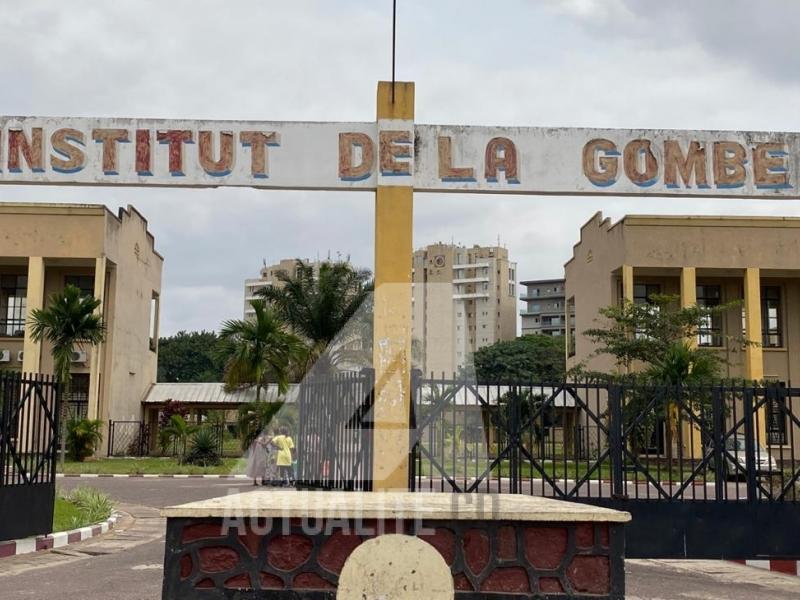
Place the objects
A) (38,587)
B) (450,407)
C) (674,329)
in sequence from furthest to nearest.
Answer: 1. (674,329)
2. (450,407)
3. (38,587)

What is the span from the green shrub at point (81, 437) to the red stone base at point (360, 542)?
25.4 metres

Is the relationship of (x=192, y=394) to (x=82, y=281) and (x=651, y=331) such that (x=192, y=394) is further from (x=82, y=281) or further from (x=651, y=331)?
(x=651, y=331)

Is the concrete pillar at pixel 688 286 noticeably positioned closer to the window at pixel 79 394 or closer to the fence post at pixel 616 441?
the fence post at pixel 616 441

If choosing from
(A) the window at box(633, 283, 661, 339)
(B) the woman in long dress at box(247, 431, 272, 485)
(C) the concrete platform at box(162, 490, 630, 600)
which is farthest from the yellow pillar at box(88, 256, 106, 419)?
(C) the concrete platform at box(162, 490, 630, 600)

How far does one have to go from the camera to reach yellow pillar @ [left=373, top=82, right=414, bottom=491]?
437 inches

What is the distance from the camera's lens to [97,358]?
32125 mm

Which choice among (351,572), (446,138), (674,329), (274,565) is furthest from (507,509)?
(674,329)

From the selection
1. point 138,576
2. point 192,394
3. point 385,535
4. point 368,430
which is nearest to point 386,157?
point 368,430

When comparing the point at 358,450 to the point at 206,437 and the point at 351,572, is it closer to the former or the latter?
the point at 351,572

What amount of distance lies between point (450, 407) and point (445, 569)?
498 centimetres

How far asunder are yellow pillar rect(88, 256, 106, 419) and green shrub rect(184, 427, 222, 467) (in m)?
5.32

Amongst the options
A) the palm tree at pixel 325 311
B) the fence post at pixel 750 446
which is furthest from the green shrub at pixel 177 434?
the fence post at pixel 750 446

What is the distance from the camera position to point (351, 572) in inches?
223

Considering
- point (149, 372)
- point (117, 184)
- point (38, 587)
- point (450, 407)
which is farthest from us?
point (149, 372)
